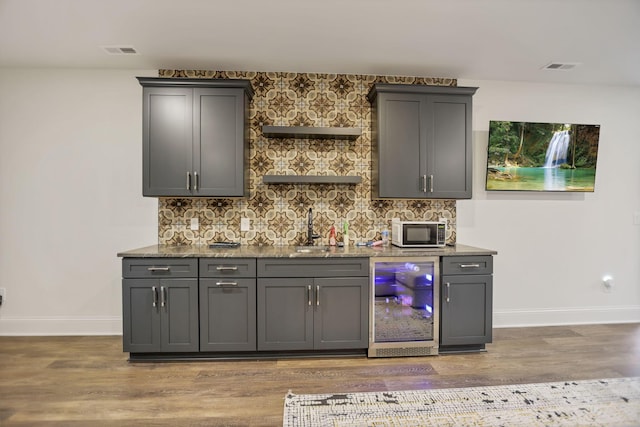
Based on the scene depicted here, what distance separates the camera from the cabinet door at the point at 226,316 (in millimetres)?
2660

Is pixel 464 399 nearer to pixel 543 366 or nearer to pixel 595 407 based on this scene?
pixel 595 407

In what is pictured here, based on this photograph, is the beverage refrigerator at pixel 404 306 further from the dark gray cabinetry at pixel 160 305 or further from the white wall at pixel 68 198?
the white wall at pixel 68 198

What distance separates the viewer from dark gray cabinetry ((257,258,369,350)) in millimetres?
2688

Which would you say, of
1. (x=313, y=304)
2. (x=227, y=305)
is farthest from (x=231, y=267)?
(x=313, y=304)

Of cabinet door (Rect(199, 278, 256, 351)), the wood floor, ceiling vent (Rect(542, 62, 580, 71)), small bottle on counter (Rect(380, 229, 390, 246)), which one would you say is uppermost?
ceiling vent (Rect(542, 62, 580, 71))

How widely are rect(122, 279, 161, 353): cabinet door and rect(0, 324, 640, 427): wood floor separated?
175 mm

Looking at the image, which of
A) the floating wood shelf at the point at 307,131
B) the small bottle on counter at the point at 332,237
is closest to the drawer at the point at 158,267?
the small bottle on counter at the point at 332,237

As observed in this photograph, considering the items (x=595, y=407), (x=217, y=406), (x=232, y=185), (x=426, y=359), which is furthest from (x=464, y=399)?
(x=232, y=185)

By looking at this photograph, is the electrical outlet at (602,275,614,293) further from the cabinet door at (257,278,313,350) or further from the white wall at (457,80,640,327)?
the cabinet door at (257,278,313,350)

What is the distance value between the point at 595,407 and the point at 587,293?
2101 mm

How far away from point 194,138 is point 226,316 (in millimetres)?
1674

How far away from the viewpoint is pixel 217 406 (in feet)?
6.75

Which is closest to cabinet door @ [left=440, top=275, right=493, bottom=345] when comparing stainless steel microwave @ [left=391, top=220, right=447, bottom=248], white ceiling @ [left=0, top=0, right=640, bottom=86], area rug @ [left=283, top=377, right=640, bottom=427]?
stainless steel microwave @ [left=391, top=220, right=447, bottom=248]

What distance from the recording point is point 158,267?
2.64m
